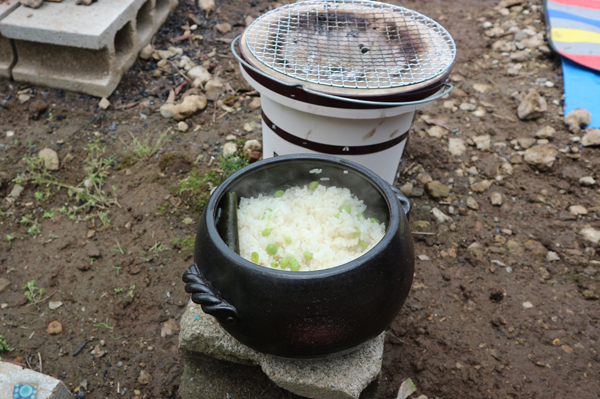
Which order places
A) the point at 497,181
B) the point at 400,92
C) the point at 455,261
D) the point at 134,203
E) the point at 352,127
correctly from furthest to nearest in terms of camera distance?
the point at 497,181
the point at 134,203
the point at 455,261
the point at 352,127
the point at 400,92

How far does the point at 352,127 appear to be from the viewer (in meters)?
2.59

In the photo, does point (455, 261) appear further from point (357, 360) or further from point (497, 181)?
point (357, 360)

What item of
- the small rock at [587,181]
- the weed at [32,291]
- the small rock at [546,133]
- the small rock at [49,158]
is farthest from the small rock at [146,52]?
the small rock at [587,181]

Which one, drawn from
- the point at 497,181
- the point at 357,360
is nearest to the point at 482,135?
the point at 497,181

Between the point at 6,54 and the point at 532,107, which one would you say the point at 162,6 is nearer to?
the point at 6,54

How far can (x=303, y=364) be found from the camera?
2.11m

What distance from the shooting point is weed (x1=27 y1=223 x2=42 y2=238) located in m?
3.31

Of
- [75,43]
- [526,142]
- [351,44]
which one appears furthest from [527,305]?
[75,43]

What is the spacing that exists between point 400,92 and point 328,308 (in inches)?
52.7

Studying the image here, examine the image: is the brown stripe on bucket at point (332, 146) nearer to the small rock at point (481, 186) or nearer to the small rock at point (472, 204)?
the small rock at point (472, 204)

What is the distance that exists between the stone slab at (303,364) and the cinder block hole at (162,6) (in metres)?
4.35

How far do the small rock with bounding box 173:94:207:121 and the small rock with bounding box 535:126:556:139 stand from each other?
3304 mm

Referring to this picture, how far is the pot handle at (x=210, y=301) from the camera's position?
1703mm

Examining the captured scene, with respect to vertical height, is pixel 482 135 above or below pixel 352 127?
below
